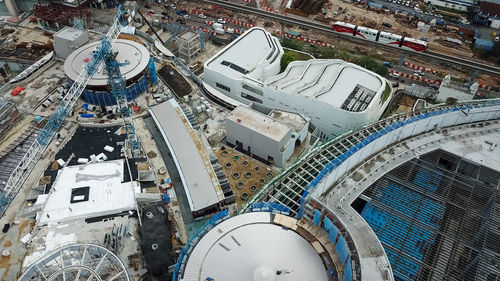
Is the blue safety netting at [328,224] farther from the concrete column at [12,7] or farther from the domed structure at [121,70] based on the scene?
the concrete column at [12,7]

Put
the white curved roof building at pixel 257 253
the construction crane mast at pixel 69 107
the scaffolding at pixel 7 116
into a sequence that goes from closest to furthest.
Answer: the white curved roof building at pixel 257 253
the construction crane mast at pixel 69 107
the scaffolding at pixel 7 116

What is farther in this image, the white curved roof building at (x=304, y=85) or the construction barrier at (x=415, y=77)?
the construction barrier at (x=415, y=77)

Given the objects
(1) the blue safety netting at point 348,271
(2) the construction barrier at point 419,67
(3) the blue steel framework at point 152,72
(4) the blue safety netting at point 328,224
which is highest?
(2) the construction barrier at point 419,67

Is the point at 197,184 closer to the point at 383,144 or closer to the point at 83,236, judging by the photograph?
the point at 83,236

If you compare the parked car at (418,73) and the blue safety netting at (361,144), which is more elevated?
the parked car at (418,73)

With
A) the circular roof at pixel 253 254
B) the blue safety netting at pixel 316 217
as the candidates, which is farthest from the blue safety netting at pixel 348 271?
the blue safety netting at pixel 316 217

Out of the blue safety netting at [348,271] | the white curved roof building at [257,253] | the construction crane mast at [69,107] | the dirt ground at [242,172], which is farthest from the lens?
the dirt ground at [242,172]

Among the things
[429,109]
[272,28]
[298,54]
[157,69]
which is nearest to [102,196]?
[157,69]
